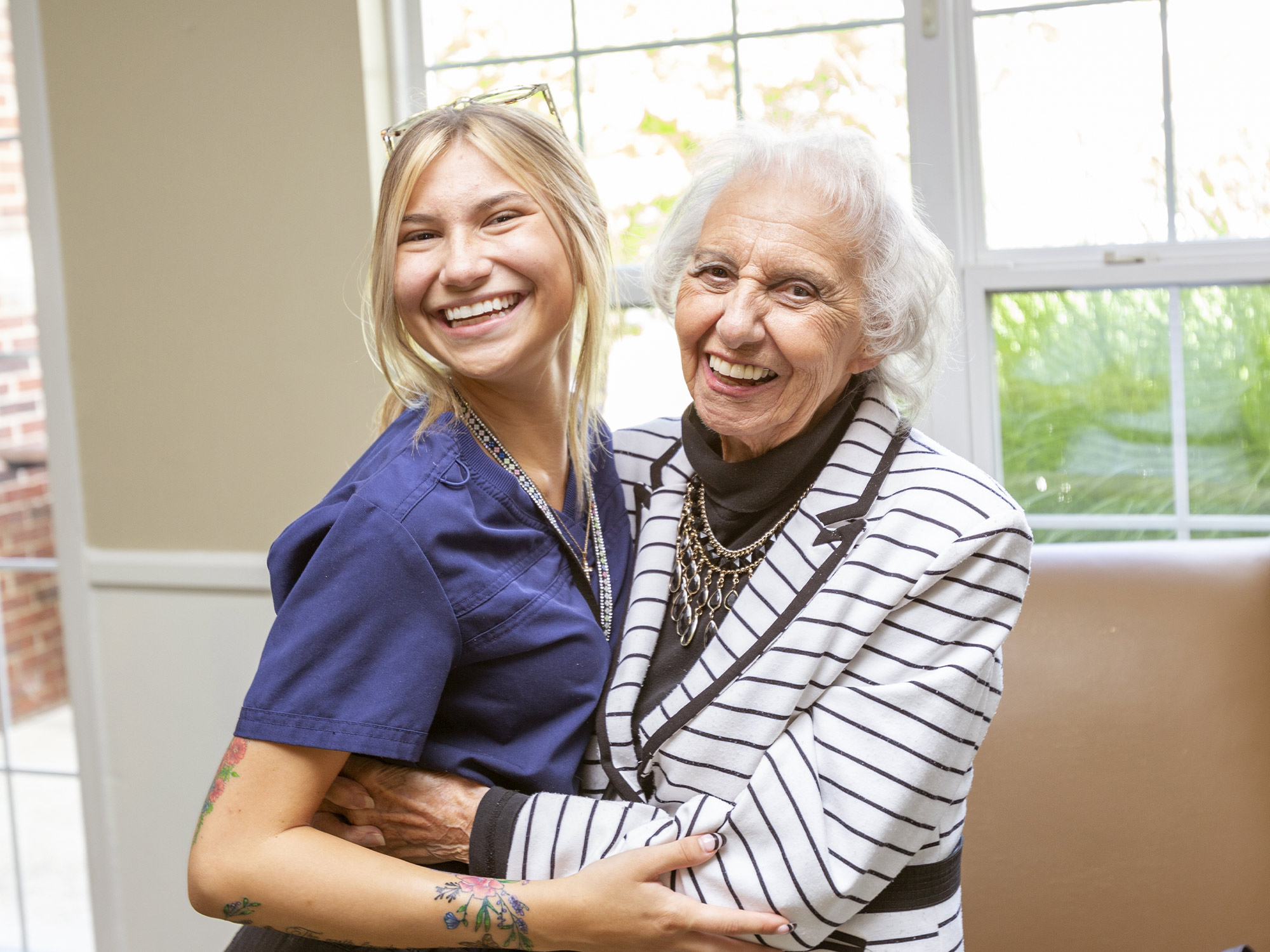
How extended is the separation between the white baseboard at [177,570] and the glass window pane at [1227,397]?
6.52 ft

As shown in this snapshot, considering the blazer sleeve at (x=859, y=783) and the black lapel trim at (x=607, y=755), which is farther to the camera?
the black lapel trim at (x=607, y=755)

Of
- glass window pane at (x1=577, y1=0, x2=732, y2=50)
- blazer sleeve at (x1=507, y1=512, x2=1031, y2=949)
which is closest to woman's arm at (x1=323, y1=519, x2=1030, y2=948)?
blazer sleeve at (x1=507, y1=512, x2=1031, y2=949)

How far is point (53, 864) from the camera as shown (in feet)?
12.7

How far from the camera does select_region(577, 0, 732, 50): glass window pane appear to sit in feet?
8.09

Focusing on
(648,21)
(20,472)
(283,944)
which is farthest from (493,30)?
(20,472)

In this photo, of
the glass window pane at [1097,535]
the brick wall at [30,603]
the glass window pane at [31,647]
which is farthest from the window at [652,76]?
the glass window pane at [31,647]

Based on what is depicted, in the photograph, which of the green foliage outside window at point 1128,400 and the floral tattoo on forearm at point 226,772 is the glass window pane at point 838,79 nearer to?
the green foliage outside window at point 1128,400

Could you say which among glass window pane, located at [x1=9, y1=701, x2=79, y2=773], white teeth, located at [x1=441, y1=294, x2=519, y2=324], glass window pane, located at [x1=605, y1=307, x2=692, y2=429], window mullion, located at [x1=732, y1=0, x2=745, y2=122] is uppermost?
window mullion, located at [x1=732, y1=0, x2=745, y2=122]

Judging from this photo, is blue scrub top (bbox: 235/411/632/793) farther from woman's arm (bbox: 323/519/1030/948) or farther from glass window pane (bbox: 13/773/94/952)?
glass window pane (bbox: 13/773/94/952)

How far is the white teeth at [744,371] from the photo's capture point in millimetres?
1424

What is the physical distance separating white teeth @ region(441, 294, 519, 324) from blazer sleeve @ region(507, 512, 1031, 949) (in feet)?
1.98

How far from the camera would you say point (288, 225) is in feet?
8.13

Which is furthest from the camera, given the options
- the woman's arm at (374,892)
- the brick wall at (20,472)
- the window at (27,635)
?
the brick wall at (20,472)

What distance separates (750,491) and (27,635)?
4138 millimetres
